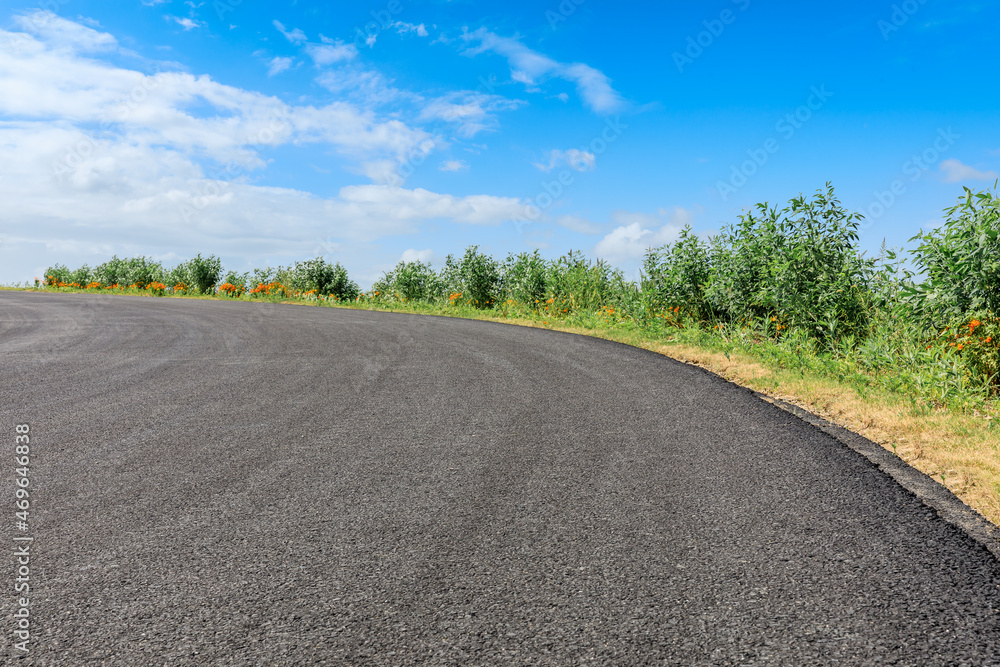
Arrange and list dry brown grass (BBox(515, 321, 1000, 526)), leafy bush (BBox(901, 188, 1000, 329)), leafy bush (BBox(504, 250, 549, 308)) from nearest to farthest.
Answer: dry brown grass (BBox(515, 321, 1000, 526)) < leafy bush (BBox(901, 188, 1000, 329)) < leafy bush (BBox(504, 250, 549, 308))

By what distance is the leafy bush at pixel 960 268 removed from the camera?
5.98 metres

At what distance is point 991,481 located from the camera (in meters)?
4.12

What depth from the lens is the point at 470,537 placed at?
3186 mm

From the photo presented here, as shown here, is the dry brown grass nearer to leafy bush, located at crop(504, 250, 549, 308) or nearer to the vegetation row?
the vegetation row

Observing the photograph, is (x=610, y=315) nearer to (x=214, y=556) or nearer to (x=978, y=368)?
(x=978, y=368)

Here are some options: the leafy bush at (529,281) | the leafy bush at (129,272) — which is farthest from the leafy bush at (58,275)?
the leafy bush at (529,281)

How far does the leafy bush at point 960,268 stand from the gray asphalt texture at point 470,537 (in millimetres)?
2194

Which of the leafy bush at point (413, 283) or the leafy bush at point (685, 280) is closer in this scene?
the leafy bush at point (685, 280)

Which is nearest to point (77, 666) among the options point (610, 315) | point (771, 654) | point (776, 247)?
point (771, 654)

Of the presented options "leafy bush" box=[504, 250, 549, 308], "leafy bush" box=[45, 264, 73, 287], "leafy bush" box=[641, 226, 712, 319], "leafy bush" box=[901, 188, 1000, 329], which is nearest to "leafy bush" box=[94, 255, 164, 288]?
"leafy bush" box=[45, 264, 73, 287]

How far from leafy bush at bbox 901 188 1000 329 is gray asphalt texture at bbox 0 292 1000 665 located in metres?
2.19

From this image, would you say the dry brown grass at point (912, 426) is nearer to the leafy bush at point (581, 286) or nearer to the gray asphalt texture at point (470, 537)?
the gray asphalt texture at point (470, 537)

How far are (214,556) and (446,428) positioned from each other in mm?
2500

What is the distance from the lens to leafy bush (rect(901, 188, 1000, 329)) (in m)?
5.98
